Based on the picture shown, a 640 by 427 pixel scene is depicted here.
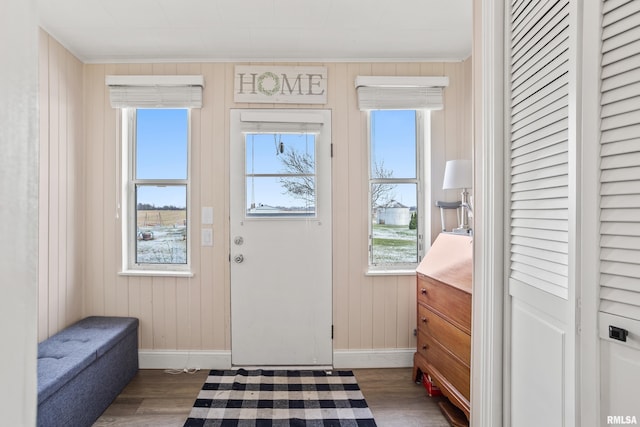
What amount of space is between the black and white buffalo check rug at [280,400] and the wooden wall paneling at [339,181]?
1.26ft

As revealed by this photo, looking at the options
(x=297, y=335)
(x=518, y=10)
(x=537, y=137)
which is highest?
(x=518, y=10)

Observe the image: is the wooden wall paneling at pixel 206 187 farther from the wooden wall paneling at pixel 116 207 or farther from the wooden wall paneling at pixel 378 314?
the wooden wall paneling at pixel 378 314

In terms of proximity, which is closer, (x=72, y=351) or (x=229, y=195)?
(x=72, y=351)

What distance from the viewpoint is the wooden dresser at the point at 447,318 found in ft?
6.36

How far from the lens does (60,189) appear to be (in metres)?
2.53

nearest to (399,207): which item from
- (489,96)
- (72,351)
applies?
(489,96)

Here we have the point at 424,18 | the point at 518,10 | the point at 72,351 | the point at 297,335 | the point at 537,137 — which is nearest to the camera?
the point at 537,137

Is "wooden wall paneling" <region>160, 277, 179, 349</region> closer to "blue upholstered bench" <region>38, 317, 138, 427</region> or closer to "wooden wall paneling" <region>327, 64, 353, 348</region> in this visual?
"blue upholstered bench" <region>38, 317, 138, 427</region>

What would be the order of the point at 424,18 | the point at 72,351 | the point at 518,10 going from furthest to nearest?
1. the point at 424,18
2. the point at 72,351
3. the point at 518,10

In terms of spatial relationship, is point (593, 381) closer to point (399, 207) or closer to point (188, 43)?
point (399, 207)

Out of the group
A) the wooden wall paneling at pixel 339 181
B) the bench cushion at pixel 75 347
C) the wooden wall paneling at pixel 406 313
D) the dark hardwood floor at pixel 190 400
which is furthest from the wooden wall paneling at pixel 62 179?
the wooden wall paneling at pixel 406 313

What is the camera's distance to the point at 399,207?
9.55 ft

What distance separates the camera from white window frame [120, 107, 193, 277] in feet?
9.27

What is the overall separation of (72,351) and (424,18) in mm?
3002
